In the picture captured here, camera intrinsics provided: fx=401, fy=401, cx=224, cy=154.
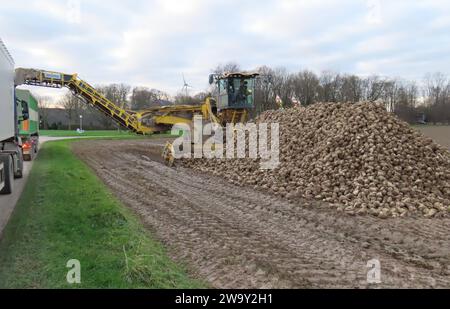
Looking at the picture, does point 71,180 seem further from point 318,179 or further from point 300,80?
point 300,80

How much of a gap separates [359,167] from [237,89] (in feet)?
37.3

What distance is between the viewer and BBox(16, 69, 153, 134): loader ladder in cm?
2220

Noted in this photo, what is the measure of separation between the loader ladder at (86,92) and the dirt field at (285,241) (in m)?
14.6

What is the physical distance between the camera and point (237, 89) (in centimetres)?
2030

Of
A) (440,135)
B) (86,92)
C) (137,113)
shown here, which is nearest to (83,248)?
(86,92)

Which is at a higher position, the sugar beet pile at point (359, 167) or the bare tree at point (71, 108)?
the bare tree at point (71, 108)

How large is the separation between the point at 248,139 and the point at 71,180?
6.57 metres

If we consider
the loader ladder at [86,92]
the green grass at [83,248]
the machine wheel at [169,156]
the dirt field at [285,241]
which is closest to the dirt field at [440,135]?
the machine wheel at [169,156]

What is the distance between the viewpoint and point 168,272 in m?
5.04

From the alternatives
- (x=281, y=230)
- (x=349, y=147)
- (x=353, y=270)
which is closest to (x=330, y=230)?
(x=281, y=230)

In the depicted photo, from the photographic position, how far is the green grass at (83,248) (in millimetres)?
4691

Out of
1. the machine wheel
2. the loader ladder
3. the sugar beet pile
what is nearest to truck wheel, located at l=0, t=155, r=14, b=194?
the sugar beet pile

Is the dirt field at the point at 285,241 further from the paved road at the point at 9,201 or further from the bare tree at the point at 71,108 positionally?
the bare tree at the point at 71,108

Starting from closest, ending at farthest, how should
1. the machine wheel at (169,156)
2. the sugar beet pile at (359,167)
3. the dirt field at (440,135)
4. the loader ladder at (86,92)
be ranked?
the sugar beet pile at (359,167) < the machine wheel at (169,156) < the loader ladder at (86,92) < the dirt field at (440,135)
